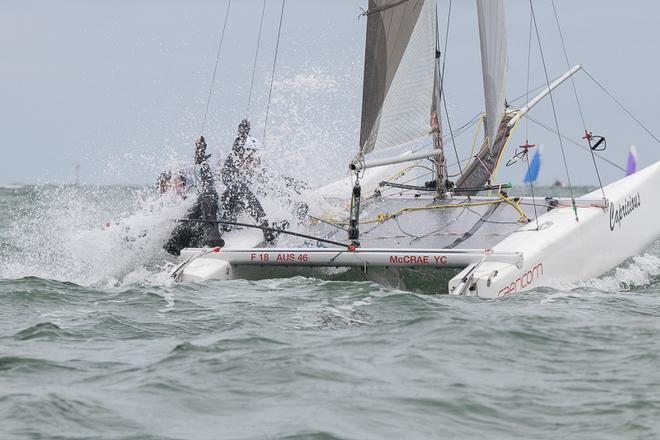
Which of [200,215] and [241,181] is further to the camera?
[241,181]

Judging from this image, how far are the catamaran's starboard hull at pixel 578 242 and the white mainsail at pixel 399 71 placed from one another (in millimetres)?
1293

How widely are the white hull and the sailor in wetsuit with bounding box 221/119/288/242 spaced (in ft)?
0.58

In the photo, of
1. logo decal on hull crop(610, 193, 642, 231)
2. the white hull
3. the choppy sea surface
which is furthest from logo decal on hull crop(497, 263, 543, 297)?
logo decal on hull crop(610, 193, 642, 231)

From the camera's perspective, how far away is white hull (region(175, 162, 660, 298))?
698 cm

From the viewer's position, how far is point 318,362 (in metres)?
4.76

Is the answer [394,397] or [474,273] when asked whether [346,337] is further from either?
[474,273]

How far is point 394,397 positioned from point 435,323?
4.67 feet

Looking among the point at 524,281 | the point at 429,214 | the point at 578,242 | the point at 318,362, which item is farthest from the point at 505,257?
the point at 318,362

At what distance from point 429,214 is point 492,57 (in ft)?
4.38

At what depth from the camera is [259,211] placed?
8.61 metres

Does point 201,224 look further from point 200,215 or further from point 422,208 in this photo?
point 422,208

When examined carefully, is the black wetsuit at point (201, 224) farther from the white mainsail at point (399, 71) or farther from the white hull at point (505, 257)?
the white mainsail at point (399, 71)

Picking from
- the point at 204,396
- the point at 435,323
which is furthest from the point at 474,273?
the point at 204,396

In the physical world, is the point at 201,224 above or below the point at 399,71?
below
